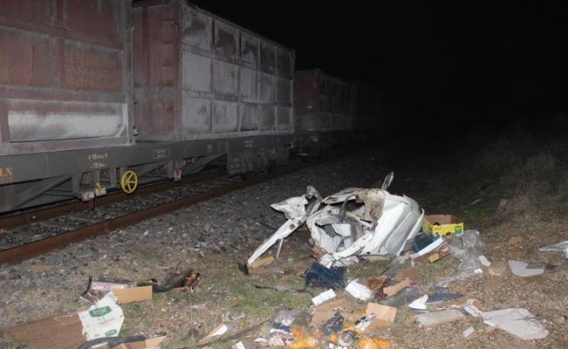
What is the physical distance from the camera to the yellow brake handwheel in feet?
21.6

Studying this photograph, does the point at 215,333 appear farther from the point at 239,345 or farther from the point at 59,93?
the point at 59,93

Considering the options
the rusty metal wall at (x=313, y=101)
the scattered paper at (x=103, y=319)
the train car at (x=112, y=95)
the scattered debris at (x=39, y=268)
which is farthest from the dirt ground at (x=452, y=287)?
the rusty metal wall at (x=313, y=101)

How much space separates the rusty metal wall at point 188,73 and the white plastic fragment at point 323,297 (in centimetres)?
443

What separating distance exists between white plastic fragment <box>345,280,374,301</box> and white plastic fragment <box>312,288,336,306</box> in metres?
0.21

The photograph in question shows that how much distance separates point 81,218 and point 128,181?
1137mm

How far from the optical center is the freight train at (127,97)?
4.97 meters

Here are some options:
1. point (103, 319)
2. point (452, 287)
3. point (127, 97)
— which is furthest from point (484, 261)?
point (127, 97)

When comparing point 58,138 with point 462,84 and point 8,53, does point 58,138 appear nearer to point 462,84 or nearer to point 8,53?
point 8,53

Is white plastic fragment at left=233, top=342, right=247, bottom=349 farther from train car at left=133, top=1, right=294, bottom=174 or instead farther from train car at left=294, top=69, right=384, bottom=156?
train car at left=294, top=69, right=384, bottom=156

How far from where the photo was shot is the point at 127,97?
641cm

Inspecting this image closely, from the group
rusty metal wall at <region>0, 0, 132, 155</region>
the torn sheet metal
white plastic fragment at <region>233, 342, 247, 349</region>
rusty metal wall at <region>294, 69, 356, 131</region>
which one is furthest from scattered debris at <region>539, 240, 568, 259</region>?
rusty metal wall at <region>294, 69, 356, 131</region>

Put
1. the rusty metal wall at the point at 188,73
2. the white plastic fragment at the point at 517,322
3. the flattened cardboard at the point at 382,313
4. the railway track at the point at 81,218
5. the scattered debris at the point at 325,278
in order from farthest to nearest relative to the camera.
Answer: the rusty metal wall at the point at 188,73, the railway track at the point at 81,218, the scattered debris at the point at 325,278, the flattened cardboard at the point at 382,313, the white plastic fragment at the point at 517,322

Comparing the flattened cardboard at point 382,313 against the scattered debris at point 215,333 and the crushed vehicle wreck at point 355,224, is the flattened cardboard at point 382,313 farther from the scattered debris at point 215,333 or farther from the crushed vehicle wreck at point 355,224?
the scattered debris at point 215,333

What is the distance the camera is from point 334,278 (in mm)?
4859
